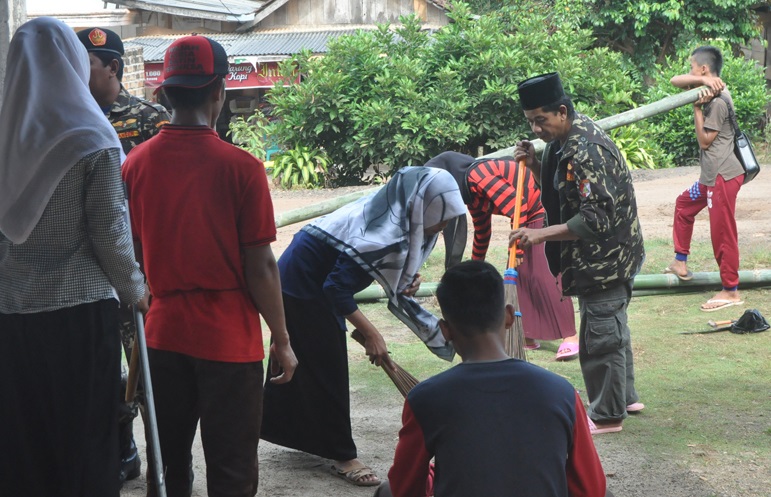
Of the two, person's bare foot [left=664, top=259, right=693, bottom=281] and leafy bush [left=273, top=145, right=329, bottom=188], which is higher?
leafy bush [left=273, top=145, right=329, bottom=188]

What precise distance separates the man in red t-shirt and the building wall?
18.1m

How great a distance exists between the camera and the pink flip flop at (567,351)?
6645mm

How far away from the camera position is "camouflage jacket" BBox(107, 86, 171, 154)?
15.0ft

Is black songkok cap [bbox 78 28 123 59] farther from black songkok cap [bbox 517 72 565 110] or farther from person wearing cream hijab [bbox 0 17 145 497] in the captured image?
black songkok cap [bbox 517 72 565 110]

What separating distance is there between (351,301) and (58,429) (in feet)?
4.44

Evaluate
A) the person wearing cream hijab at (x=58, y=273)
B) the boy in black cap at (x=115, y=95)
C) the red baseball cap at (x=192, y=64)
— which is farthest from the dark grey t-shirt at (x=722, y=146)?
the person wearing cream hijab at (x=58, y=273)

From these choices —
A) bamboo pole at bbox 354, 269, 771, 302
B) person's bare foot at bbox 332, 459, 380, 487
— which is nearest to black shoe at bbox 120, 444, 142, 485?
person's bare foot at bbox 332, 459, 380, 487

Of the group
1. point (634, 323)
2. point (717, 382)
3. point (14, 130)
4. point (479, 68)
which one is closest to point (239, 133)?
point (479, 68)

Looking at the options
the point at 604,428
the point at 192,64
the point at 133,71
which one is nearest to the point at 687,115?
the point at 133,71

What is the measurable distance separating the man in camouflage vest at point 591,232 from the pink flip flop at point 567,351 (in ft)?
5.04

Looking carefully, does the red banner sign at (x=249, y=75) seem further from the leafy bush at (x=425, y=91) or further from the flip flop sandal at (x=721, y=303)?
the flip flop sandal at (x=721, y=303)

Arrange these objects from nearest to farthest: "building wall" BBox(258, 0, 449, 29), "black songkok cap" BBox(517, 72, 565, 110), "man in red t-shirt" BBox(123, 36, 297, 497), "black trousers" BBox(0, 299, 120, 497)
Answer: "black trousers" BBox(0, 299, 120, 497) → "man in red t-shirt" BBox(123, 36, 297, 497) → "black songkok cap" BBox(517, 72, 565, 110) → "building wall" BBox(258, 0, 449, 29)

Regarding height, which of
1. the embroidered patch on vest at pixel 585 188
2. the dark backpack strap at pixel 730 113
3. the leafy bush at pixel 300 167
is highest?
the dark backpack strap at pixel 730 113

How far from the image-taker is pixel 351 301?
13.1ft
